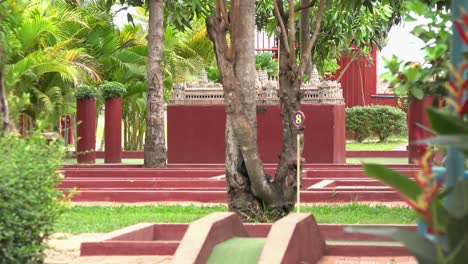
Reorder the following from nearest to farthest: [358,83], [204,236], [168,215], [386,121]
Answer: [204,236], [168,215], [386,121], [358,83]

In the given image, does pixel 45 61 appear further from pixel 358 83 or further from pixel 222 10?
pixel 358 83

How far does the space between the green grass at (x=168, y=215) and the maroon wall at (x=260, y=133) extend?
7.86 meters

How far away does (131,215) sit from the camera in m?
13.8

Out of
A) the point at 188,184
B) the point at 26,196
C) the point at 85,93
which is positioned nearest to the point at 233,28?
the point at 26,196

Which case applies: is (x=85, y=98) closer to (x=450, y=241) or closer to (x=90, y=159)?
(x=90, y=159)

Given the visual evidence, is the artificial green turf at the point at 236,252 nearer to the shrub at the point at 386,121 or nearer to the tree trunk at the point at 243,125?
the tree trunk at the point at 243,125

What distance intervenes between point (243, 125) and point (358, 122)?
79.1ft

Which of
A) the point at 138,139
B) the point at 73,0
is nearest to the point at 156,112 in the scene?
the point at 73,0

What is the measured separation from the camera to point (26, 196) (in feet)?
25.3

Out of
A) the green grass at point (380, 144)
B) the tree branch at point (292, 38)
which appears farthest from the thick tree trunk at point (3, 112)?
the green grass at point (380, 144)

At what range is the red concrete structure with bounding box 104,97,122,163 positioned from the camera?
76.1 feet

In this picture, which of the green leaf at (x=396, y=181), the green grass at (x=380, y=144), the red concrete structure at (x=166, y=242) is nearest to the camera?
the green leaf at (x=396, y=181)

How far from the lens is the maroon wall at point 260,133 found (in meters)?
22.6

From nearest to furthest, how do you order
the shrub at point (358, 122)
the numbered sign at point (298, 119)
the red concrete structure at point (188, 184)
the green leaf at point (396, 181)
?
the green leaf at point (396, 181)
the numbered sign at point (298, 119)
the red concrete structure at point (188, 184)
the shrub at point (358, 122)
